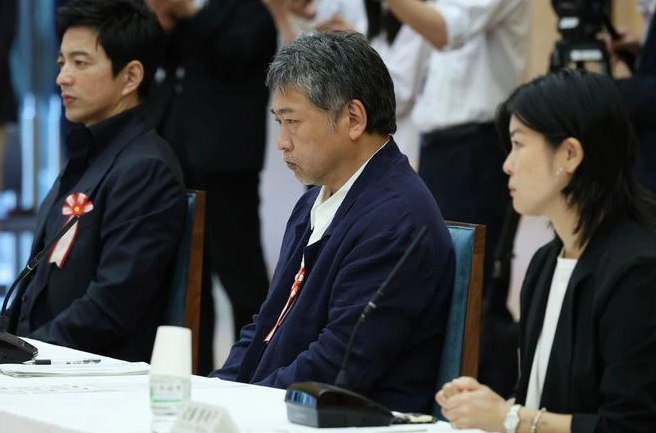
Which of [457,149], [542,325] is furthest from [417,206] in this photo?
[457,149]

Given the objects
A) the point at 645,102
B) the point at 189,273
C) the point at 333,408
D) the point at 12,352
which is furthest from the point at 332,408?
the point at 645,102

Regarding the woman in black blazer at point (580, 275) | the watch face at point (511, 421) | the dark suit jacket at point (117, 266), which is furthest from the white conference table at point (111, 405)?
the dark suit jacket at point (117, 266)

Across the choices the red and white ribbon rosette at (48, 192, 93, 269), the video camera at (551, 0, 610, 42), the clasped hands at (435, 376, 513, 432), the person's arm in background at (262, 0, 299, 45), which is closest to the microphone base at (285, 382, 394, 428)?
the clasped hands at (435, 376, 513, 432)

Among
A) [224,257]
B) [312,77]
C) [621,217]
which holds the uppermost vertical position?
[312,77]

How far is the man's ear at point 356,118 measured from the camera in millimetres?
2523

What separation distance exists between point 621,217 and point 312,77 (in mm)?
612

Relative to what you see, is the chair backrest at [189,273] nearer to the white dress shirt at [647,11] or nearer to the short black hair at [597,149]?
the short black hair at [597,149]

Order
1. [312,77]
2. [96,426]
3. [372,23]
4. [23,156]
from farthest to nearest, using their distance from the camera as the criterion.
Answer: [23,156], [372,23], [312,77], [96,426]

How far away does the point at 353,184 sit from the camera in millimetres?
2541

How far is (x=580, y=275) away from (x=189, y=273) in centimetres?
105

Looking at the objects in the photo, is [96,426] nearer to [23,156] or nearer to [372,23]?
[372,23]

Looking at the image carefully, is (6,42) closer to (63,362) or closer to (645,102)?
(645,102)

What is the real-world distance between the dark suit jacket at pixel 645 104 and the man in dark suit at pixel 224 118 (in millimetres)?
1237

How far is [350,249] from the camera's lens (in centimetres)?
244
